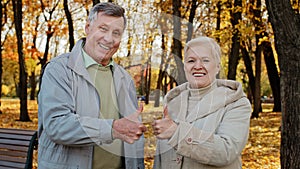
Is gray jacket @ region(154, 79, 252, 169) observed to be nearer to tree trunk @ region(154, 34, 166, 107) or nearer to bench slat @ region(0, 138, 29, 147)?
tree trunk @ region(154, 34, 166, 107)

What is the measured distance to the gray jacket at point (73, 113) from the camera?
2.12 metres

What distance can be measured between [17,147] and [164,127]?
289cm

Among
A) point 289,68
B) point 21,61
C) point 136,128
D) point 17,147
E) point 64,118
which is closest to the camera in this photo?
point 136,128

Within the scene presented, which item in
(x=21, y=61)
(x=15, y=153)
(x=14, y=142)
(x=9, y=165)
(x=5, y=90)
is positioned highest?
(x=21, y=61)

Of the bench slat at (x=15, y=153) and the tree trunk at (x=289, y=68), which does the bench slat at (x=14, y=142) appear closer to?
the bench slat at (x=15, y=153)

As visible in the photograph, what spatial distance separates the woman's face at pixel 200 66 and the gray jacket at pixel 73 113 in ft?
1.11

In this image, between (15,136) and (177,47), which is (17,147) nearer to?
(15,136)

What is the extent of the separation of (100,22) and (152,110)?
555mm

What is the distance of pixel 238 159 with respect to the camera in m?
2.50

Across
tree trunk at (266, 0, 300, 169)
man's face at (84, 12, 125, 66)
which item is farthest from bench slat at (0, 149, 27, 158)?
tree trunk at (266, 0, 300, 169)

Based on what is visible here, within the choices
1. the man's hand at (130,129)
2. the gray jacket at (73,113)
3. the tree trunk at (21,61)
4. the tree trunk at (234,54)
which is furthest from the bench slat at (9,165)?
the tree trunk at (21,61)

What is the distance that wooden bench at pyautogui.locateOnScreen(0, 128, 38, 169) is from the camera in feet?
14.2

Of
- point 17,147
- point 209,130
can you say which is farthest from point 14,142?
point 209,130

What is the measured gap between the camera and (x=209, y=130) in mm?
2289
